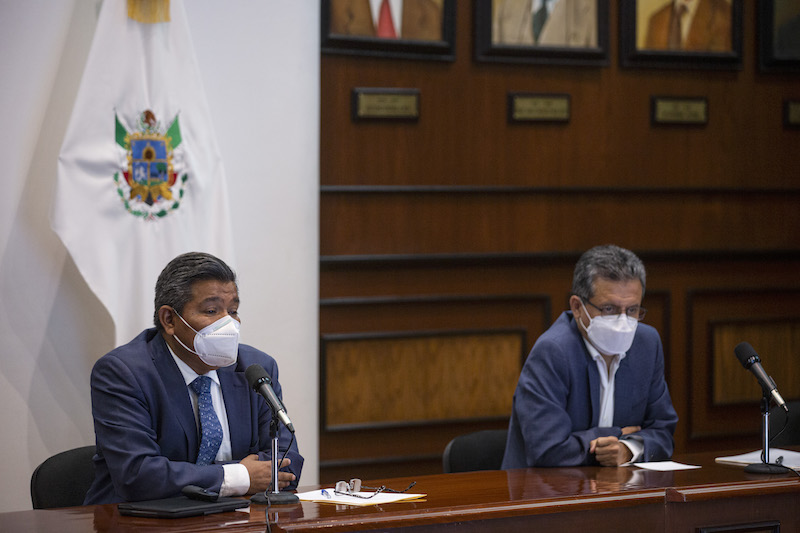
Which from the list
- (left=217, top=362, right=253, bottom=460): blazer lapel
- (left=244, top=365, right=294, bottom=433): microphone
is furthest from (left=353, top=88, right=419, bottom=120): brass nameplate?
(left=244, top=365, right=294, bottom=433): microphone

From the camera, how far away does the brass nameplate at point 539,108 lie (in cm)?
541

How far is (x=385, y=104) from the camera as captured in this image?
517 cm

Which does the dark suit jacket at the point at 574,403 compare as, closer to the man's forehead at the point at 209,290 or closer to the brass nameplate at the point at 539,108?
the man's forehead at the point at 209,290

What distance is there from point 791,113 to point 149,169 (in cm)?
369

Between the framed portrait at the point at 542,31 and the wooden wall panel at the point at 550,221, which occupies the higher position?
the framed portrait at the point at 542,31

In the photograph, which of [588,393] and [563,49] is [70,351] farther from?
[563,49]

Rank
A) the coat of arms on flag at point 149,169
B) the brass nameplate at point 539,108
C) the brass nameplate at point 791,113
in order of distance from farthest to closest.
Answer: the brass nameplate at point 791,113
the brass nameplate at point 539,108
the coat of arms on flag at point 149,169

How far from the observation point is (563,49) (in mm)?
5430

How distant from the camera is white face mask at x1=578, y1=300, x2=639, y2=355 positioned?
3732 millimetres

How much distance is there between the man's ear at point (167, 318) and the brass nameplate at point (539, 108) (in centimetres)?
269

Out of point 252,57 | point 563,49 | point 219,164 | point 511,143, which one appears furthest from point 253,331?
point 563,49

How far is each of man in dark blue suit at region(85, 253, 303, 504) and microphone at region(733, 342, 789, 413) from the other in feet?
4.99

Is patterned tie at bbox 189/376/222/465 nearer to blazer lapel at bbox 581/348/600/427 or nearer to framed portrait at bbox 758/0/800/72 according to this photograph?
blazer lapel at bbox 581/348/600/427

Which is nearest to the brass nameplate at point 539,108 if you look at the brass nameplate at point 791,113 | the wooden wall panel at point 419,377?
the wooden wall panel at point 419,377
